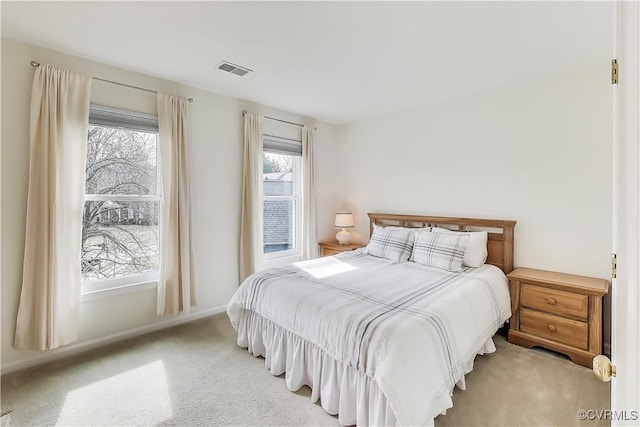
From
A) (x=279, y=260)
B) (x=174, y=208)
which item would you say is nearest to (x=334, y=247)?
(x=279, y=260)

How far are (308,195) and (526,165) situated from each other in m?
2.62

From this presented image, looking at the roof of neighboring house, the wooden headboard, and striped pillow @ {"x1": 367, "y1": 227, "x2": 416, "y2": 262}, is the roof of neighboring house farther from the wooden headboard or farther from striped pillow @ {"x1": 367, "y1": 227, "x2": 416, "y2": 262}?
the wooden headboard

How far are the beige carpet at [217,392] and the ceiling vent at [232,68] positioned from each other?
255cm

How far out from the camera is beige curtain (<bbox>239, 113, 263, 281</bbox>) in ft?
11.6

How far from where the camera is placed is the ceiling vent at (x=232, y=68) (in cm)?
260

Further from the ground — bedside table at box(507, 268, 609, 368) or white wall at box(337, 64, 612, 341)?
white wall at box(337, 64, 612, 341)

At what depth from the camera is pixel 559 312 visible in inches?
97.6

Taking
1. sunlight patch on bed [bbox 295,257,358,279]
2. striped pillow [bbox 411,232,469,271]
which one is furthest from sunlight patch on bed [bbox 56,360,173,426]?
striped pillow [bbox 411,232,469,271]

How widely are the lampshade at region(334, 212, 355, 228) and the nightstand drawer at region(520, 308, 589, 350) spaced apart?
2318 mm

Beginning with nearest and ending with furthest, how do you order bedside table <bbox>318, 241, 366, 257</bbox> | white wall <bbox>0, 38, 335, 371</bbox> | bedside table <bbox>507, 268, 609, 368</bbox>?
white wall <bbox>0, 38, 335, 371</bbox> < bedside table <bbox>507, 268, 609, 368</bbox> < bedside table <bbox>318, 241, 366, 257</bbox>

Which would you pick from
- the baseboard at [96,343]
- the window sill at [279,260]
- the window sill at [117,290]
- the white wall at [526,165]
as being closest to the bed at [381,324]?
the white wall at [526,165]

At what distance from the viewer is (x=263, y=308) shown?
234cm

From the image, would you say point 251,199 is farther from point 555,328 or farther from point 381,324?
point 555,328

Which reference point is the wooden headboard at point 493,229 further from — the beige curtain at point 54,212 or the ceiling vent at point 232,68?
the beige curtain at point 54,212
